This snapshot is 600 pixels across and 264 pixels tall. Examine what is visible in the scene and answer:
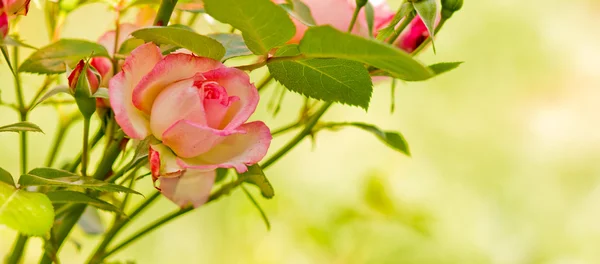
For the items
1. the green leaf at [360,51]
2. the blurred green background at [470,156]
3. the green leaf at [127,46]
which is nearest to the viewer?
the green leaf at [360,51]

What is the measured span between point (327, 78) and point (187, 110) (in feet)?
0.18

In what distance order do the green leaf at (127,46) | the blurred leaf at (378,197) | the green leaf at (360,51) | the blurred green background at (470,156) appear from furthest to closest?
1. the blurred green background at (470,156)
2. the blurred leaf at (378,197)
3. the green leaf at (127,46)
4. the green leaf at (360,51)

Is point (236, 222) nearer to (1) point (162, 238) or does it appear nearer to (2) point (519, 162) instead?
(1) point (162, 238)

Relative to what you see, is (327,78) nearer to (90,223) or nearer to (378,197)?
(90,223)

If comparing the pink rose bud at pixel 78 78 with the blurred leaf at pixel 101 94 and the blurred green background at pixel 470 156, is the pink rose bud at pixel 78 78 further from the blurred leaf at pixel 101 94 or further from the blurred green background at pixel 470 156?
the blurred green background at pixel 470 156

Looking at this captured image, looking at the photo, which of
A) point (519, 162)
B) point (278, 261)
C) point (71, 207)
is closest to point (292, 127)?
point (71, 207)

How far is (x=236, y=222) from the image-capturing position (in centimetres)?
111

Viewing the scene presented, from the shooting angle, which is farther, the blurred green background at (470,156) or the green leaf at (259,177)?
the blurred green background at (470,156)

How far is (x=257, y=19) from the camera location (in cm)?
25

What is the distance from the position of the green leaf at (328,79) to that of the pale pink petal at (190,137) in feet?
0.12

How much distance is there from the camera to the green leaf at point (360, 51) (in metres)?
0.22

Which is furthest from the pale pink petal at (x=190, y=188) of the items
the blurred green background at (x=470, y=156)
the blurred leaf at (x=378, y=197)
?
the blurred green background at (x=470, y=156)

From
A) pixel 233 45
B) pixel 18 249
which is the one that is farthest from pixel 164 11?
pixel 18 249

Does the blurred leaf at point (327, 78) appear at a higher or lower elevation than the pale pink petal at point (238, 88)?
higher
